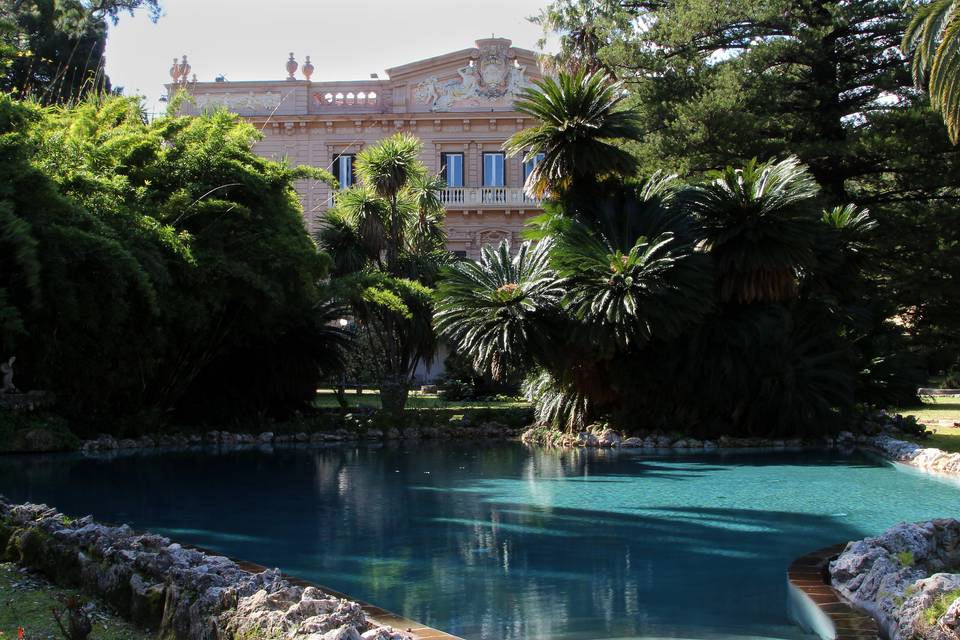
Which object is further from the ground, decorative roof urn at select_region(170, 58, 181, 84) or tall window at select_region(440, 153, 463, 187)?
decorative roof urn at select_region(170, 58, 181, 84)

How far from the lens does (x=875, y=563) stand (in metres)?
5.55

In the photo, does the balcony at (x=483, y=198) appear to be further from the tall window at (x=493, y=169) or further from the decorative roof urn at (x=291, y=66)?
the decorative roof urn at (x=291, y=66)

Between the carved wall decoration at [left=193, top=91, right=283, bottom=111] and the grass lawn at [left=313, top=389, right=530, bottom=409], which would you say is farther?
the carved wall decoration at [left=193, top=91, right=283, bottom=111]

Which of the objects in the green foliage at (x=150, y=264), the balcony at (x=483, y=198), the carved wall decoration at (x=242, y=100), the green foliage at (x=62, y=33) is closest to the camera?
the green foliage at (x=150, y=264)

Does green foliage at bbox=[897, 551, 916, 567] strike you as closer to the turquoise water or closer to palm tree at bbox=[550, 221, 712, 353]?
the turquoise water

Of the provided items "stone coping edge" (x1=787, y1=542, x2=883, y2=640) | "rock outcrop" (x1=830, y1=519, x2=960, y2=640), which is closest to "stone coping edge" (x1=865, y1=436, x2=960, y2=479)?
"rock outcrop" (x1=830, y1=519, x2=960, y2=640)

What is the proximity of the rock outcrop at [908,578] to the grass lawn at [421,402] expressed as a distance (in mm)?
16091

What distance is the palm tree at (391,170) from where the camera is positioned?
19234 millimetres

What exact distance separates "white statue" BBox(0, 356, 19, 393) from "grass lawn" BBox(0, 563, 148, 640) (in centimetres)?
885

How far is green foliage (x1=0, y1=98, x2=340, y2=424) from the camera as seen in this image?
12.3 metres

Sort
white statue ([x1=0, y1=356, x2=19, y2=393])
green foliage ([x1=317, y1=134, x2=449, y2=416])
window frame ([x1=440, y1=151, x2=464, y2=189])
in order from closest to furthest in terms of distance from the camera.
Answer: white statue ([x1=0, y1=356, x2=19, y2=393]) → green foliage ([x1=317, y1=134, x2=449, y2=416]) → window frame ([x1=440, y1=151, x2=464, y2=189])

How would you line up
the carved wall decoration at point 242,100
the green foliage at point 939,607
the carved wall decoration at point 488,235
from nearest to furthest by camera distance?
1. the green foliage at point 939,607
2. the carved wall decoration at point 242,100
3. the carved wall decoration at point 488,235

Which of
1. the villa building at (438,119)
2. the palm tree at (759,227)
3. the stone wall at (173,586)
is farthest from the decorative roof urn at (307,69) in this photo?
the stone wall at (173,586)

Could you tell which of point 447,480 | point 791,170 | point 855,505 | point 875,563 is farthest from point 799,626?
point 791,170
